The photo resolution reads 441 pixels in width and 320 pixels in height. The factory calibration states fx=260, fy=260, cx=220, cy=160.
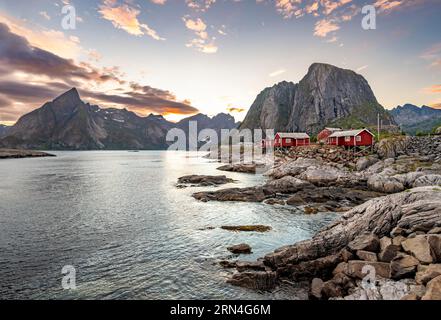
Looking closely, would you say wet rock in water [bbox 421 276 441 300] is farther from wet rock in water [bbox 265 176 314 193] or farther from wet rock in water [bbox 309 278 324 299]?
wet rock in water [bbox 265 176 314 193]

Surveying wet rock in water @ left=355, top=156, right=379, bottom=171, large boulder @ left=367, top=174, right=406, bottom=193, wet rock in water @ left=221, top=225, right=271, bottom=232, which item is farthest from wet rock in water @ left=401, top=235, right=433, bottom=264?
wet rock in water @ left=355, top=156, right=379, bottom=171

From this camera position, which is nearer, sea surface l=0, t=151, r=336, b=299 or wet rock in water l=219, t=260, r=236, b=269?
sea surface l=0, t=151, r=336, b=299

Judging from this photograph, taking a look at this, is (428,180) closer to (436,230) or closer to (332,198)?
(332,198)

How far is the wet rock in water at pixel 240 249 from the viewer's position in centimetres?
2177

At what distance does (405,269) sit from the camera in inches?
535

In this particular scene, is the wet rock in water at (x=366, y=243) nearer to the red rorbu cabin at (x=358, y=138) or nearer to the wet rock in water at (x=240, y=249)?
the wet rock in water at (x=240, y=249)

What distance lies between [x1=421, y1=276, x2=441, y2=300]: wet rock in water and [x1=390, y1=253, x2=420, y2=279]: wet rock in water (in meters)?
2.25

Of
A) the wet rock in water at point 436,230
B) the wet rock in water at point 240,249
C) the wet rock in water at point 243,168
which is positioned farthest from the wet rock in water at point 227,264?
the wet rock in water at point 243,168

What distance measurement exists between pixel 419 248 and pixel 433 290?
4.17m

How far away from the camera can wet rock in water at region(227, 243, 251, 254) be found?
2177 centimetres

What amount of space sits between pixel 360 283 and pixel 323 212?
850 inches

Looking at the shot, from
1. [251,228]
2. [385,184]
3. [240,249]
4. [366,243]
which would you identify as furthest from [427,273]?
[385,184]

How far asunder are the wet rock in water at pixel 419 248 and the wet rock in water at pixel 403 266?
0.38 m
